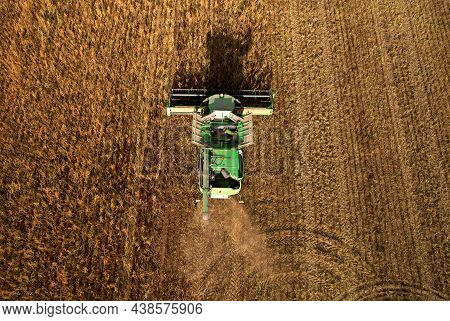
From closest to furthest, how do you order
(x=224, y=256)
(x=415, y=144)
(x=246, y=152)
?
(x=224, y=256)
(x=246, y=152)
(x=415, y=144)

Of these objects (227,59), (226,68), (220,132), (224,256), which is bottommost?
(224,256)

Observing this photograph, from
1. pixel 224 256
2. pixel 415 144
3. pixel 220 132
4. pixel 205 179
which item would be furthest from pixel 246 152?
pixel 415 144

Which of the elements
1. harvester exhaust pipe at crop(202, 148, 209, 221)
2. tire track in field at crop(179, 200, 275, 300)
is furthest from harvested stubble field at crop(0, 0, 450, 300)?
harvester exhaust pipe at crop(202, 148, 209, 221)

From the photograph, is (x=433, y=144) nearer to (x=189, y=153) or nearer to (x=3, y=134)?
(x=189, y=153)

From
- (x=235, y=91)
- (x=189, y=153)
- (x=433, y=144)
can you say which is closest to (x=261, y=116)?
(x=235, y=91)

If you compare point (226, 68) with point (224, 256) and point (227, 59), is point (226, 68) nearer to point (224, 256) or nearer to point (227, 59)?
point (227, 59)

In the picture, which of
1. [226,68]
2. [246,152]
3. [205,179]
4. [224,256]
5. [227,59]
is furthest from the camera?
[227,59]
